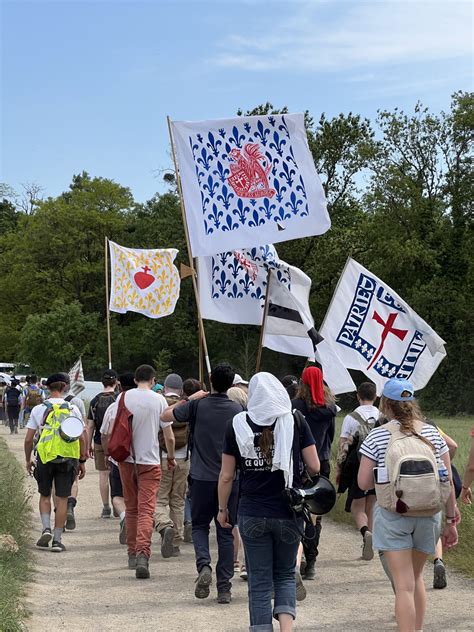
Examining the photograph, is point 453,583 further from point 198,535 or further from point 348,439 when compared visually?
point 198,535

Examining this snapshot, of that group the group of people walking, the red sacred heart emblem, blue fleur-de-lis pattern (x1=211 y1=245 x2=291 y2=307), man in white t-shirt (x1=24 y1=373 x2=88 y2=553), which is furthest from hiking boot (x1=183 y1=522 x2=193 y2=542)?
the red sacred heart emblem

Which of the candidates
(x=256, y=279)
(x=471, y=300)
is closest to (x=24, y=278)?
(x=471, y=300)

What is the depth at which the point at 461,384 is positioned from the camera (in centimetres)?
4275

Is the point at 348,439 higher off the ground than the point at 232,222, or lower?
lower

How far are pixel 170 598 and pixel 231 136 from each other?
6.26m

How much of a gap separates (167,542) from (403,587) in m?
4.34

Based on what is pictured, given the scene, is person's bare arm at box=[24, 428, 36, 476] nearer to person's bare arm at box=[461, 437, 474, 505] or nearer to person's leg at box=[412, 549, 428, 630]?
person's bare arm at box=[461, 437, 474, 505]

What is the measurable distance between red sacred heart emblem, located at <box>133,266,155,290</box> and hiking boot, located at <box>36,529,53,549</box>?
950 cm

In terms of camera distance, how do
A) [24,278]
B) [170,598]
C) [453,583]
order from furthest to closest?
[24,278] < [453,583] < [170,598]

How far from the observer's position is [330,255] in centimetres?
4759

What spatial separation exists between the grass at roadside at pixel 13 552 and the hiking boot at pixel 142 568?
922 millimetres

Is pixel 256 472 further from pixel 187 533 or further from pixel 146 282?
pixel 146 282

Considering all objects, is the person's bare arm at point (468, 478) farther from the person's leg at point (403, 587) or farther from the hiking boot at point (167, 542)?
the hiking boot at point (167, 542)

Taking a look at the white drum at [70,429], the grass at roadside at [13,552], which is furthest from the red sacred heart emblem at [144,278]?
the white drum at [70,429]
